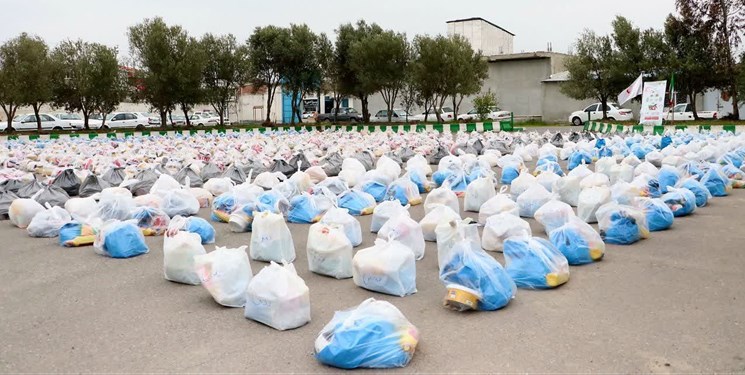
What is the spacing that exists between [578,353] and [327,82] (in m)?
35.6

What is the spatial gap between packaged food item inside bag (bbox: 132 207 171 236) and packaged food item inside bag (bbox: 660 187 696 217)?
5319 mm

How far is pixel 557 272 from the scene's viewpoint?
4.38 metres

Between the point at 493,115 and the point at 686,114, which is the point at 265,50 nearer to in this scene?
the point at 493,115

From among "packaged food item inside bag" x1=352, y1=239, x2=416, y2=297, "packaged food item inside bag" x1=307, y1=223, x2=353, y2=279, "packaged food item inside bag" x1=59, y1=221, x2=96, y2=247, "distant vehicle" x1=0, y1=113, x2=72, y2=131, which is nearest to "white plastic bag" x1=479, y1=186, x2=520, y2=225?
"packaged food item inside bag" x1=307, y1=223, x2=353, y2=279

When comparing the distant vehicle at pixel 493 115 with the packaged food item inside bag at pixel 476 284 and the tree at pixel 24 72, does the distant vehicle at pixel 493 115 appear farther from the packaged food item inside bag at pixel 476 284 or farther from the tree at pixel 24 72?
the packaged food item inside bag at pixel 476 284

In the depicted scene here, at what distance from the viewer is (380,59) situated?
111ft

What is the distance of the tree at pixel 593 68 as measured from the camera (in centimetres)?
3331

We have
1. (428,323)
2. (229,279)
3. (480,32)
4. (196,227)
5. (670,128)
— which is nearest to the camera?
(428,323)

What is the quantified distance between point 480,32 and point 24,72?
91.1ft

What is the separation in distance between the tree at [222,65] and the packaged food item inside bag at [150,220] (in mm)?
28857

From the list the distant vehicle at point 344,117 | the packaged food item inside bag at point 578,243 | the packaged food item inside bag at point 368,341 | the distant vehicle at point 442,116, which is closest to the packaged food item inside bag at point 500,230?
the packaged food item inside bag at point 578,243

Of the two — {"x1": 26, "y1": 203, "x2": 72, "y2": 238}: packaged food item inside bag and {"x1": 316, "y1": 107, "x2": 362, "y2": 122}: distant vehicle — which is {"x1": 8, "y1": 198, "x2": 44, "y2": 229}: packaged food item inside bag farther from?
{"x1": 316, "y1": 107, "x2": 362, "y2": 122}: distant vehicle

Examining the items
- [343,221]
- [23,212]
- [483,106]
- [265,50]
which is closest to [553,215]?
[343,221]

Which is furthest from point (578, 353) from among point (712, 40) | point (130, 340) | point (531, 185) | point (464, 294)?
point (712, 40)
